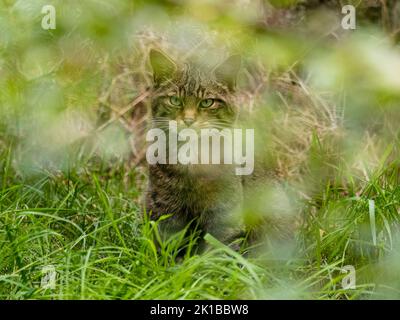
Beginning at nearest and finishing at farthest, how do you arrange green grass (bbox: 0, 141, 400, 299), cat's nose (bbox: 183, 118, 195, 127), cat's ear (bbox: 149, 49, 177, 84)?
1. green grass (bbox: 0, 141, 400, 299)
2. cat's nose (bbox: 183, 118, 195, 127)
3. cat's ear (bbox: 149, 49, 177, 84)

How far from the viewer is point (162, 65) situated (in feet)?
9.42

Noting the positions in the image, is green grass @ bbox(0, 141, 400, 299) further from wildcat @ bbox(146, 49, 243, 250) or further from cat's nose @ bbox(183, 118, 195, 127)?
cat's nose @ bbox(183, 118, 195, 127)

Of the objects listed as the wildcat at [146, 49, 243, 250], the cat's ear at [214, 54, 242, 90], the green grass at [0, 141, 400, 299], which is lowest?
the green grass at [0, 141, 400, 299]

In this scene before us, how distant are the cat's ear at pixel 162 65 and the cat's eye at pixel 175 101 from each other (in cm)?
10

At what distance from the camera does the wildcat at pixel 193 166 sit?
108 inches

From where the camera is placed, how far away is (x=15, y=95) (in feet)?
10.7

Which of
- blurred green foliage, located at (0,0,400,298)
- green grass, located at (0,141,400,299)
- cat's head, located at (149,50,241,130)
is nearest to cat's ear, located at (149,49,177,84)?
cat's head, located at (149,50,241,130)

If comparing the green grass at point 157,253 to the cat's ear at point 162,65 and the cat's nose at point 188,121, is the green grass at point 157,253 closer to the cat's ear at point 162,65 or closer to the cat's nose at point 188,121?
the cat's nose at point 188,121

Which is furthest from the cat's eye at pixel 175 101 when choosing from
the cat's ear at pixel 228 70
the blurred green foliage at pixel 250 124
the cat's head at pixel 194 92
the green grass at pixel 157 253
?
the green grass at pixel 157 253

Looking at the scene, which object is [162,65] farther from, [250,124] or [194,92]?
[250,124]

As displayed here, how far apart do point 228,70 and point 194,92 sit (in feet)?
0.59

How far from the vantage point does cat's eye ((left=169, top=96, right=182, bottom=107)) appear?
2.81 metres

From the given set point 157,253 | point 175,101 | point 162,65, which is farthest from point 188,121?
point 157,253

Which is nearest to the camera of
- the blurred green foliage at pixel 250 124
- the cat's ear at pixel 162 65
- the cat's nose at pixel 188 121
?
the blurred green foliage at pixel 250 124
